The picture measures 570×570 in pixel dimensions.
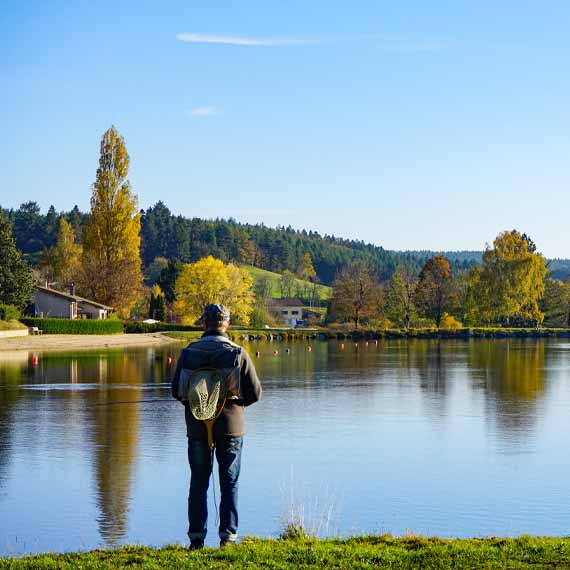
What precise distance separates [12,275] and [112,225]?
10366mm

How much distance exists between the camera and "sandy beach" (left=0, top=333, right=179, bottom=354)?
210 ft

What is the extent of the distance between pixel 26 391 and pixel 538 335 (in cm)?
8897

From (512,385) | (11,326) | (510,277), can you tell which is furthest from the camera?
(510,277)

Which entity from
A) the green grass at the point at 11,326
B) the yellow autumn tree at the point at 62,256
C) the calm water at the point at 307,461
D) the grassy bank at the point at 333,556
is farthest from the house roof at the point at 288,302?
the grassy bank at the point at 333,556

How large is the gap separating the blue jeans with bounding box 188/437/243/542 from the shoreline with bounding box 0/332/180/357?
5215 centimetres

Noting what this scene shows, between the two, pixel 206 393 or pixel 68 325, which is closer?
pixel 206 393

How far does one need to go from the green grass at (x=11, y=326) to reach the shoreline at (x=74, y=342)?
135 centimetres

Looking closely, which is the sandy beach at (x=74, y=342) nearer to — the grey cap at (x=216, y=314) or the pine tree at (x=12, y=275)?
the pine tree at (x=12, y=275)

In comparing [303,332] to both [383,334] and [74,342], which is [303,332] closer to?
[383,334]

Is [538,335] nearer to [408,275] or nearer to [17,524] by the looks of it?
[408,275]

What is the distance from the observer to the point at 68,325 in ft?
248

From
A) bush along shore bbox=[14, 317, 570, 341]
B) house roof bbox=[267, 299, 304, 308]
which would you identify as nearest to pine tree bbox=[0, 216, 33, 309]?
bush along shore bbox=[14, 317, 570, 341]

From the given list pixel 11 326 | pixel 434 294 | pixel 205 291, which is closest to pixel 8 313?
pixel 11 326

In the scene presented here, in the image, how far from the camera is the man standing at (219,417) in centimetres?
972
